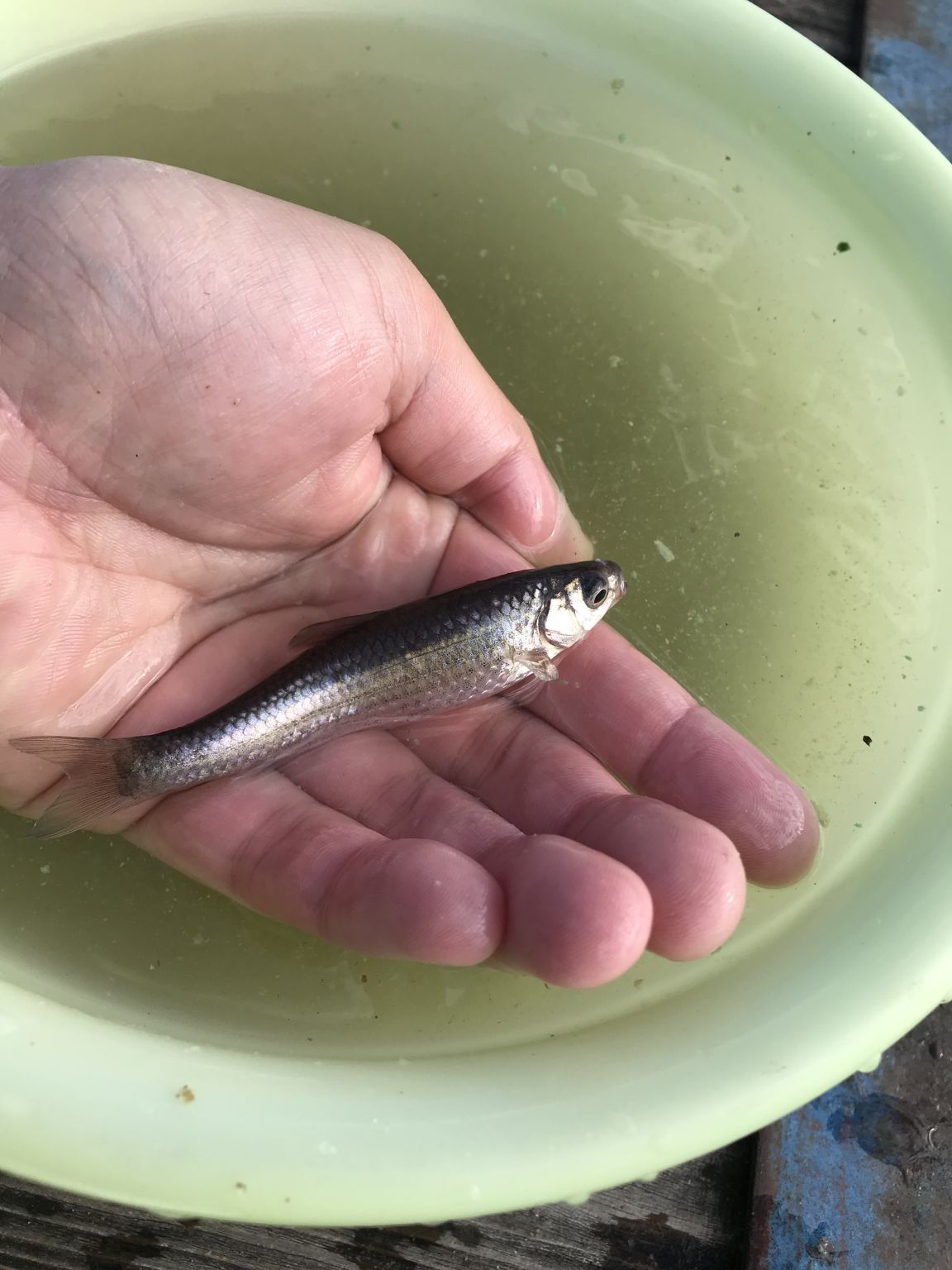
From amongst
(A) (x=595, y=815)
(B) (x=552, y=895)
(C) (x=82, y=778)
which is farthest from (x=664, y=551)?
(C) (x=82, y=778)

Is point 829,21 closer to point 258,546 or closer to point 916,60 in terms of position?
point 916,60

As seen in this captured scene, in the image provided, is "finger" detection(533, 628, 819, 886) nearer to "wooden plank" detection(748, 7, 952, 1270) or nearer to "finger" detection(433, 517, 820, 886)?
"finger" detection(433, 517, 820, 886)

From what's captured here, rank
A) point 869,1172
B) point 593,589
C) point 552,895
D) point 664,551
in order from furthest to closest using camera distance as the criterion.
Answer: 1. point 664,551
2. point 869,1172
3. point 593,589
4. point 552,895

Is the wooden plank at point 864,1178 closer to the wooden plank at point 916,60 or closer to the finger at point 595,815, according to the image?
the finger at point 595,815

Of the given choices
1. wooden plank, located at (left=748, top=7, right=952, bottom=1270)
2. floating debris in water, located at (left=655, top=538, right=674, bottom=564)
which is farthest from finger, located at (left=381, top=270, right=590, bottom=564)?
wooden plank, located at (left=748, top=7, right=952, bottom=1270)

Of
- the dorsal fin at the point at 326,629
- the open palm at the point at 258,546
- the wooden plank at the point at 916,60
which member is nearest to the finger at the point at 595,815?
the open palm at the point at 258,546

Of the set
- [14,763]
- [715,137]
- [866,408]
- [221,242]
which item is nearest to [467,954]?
[14,763]
